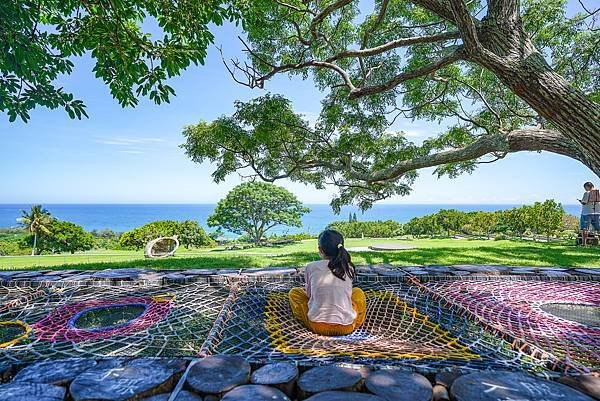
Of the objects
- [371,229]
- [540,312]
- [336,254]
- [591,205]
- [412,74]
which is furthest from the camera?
[371,229]

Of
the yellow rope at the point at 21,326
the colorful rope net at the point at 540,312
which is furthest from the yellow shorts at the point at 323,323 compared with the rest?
the yellow rope at the point at 21,326

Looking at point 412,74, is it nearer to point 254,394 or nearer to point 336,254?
point 336,254

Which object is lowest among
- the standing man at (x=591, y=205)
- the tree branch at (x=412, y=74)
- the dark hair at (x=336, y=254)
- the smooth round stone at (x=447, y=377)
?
the smooth round stone at (x=447, y=377)

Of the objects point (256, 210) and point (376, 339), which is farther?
point (256, 210)

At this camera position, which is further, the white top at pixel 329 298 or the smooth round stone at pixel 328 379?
the white top at pixel 329 298

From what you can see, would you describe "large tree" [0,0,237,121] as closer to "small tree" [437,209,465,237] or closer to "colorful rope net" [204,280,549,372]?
"colorful rope net" [204,280,549,372]

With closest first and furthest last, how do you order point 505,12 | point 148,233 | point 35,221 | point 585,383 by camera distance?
point 585,383
point 505,12
point 148,233
point 35,221

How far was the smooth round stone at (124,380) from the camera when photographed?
1.58m

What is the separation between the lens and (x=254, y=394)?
1.58 m

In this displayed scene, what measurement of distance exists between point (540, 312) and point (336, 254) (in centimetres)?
208

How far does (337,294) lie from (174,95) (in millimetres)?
2809

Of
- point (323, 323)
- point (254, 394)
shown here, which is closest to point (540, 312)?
point (323, 323)

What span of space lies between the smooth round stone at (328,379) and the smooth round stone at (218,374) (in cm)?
31

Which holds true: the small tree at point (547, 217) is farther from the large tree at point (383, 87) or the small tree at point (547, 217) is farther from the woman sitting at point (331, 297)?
the woman sitting at point (331, 297)
